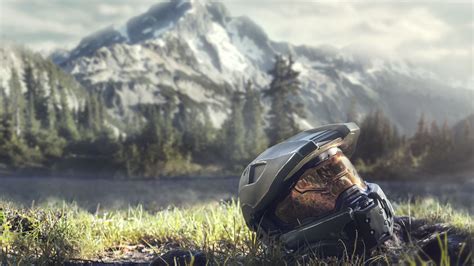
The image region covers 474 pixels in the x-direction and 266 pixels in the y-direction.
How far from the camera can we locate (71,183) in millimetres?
20438

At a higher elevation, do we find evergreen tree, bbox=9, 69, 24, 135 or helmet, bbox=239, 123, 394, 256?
helmet, bbox=239, 123, 394, 256

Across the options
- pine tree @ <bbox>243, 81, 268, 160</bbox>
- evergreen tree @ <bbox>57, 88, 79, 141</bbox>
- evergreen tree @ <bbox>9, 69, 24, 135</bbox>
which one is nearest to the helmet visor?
pine tree @ <bbox>243, 81, 268, 160</bbox>

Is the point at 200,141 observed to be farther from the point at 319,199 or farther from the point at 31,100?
the point at 319,199

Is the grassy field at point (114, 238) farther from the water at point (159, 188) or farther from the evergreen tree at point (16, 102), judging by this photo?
the evergreen tree at point (16, 102)

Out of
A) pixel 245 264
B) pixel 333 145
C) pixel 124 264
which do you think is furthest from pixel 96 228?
pixel 333 145

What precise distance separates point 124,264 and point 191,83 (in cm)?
3725

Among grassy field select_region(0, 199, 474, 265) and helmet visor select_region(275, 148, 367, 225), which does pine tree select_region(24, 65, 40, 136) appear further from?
helmet visor select_region(275, 148, 367, 225)

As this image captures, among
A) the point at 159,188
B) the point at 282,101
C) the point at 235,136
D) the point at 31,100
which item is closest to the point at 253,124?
the point at 235,136

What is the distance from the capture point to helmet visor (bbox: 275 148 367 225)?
129 inches

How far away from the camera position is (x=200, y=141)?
80.1ft

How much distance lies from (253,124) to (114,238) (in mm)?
19436

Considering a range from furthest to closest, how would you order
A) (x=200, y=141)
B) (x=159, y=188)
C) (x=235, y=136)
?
1. (x=200, y=141)
2. (x=235, y=136)
3. (x=159, y=188)

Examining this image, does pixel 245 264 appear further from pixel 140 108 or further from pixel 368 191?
pixel 140 108

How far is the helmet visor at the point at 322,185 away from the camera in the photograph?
327 cm
